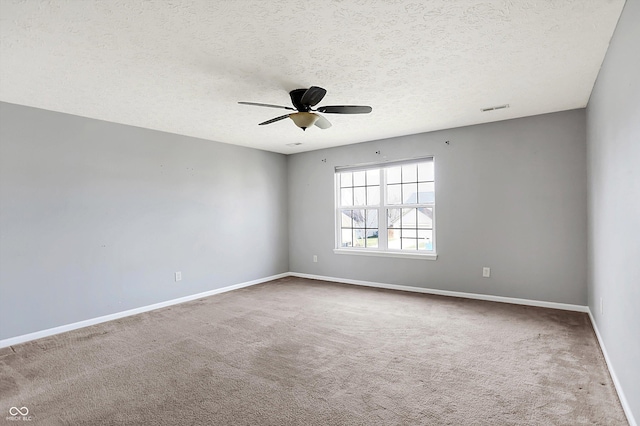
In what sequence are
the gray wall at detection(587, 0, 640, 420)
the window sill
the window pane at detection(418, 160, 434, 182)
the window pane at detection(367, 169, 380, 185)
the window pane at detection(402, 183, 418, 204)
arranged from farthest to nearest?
the window pane at detection(367, 169, 380, 185)
the window pane at detection(402, 183, 418, 204)
the window pane at detection(418, 160, 434, 182)
the window sill
the gray wall at detection(587, 0, 640, 420)

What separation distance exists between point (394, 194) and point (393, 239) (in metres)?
0.73

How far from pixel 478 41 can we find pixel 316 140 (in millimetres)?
3187

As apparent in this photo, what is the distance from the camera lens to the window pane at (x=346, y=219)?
231 inches

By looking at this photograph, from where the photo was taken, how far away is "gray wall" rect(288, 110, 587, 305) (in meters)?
3.88

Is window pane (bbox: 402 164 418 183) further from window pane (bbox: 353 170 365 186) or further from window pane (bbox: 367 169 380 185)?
window pane (bbox: 353 170 365 186)

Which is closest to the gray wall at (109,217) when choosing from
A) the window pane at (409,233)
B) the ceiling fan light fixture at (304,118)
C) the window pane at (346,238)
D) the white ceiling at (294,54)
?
the white ceiling at (294,54)

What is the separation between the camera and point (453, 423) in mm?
1896

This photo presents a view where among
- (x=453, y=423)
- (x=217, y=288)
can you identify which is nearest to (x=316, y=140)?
(x=217, y=288)

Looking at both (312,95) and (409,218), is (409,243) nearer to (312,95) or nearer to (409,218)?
(409,218)

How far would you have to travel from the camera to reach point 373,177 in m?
5.57

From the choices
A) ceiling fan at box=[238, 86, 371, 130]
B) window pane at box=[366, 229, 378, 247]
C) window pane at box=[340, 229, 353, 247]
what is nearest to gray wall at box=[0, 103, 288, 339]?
window pane at box=[340, 229, 353, 247]

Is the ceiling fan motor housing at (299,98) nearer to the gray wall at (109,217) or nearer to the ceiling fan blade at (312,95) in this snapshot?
the ceiling fan blade at (312,95)

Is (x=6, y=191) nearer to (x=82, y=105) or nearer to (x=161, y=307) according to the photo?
(x=82, y=105)

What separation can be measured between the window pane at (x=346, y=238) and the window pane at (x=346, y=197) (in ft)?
1.55
